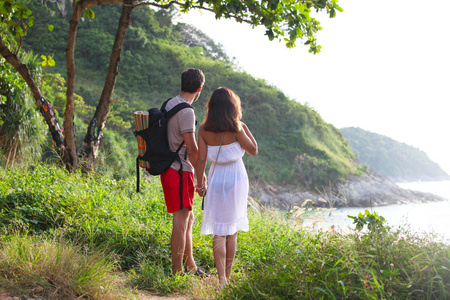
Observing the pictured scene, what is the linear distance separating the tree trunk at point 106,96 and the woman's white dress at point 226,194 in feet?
12.3

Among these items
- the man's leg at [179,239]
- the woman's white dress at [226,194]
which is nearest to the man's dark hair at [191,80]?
the woman's white dress at [226,194]

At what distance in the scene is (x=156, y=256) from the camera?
3836mm

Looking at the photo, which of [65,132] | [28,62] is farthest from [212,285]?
[28,62]

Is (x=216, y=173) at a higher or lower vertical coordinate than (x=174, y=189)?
higher

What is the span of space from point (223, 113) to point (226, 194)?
2.26 ft

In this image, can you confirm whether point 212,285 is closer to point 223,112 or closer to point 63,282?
point 63,282

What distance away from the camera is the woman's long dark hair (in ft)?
10.2

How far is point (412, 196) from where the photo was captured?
114ft

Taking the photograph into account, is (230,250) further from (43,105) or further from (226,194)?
(43,105)

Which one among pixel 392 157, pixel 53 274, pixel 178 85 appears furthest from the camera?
pixel 392 157

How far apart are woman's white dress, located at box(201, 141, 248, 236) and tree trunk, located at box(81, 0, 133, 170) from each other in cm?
376

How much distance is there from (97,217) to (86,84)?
27505mm

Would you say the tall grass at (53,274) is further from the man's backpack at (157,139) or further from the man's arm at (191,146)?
the man's arm at (191,146)

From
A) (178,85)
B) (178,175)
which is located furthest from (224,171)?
(178,85)
